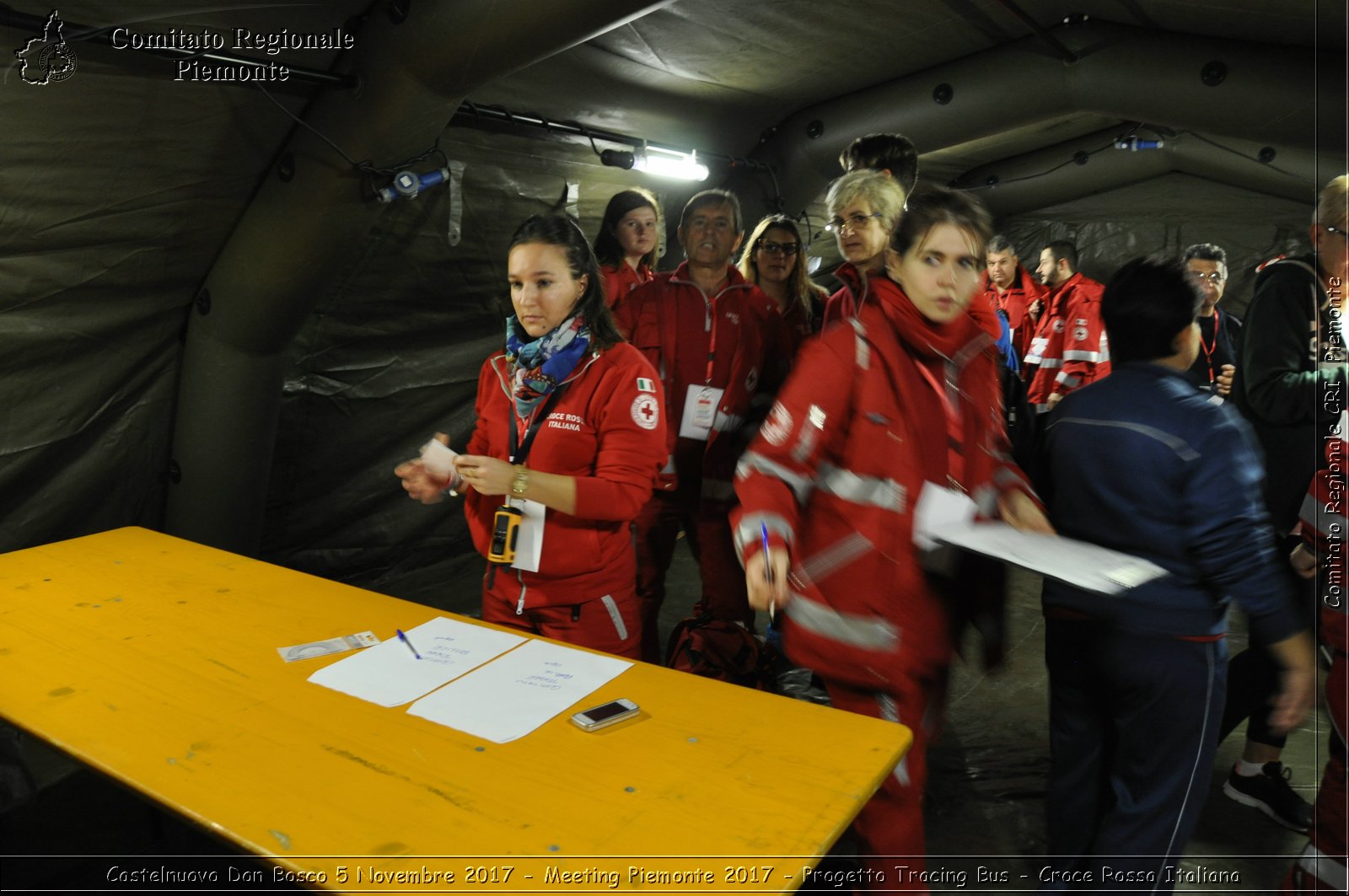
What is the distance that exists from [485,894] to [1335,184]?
1907 millimetres

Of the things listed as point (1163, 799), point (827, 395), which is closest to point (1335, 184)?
point (827, 395)

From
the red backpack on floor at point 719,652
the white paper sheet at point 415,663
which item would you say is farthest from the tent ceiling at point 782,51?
the white paper sheet at point 415,663

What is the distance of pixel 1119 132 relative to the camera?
263 inches

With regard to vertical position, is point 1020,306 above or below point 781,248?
above

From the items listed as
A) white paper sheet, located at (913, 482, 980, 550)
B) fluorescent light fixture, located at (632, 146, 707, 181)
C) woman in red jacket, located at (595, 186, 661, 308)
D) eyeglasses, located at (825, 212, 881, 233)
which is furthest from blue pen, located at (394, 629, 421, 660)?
fluorescent light fixture, located at (632, 146, 707, 181)

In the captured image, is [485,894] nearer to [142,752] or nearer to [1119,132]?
[142,752]

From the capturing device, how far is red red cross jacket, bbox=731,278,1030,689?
58.1 inches

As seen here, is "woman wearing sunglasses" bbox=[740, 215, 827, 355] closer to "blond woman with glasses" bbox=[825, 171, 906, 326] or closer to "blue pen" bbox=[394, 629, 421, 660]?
"blond woman with glasses" bbox=[825, 171, 906, 326]

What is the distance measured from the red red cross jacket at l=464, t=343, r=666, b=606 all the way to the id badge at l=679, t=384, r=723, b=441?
883 mm

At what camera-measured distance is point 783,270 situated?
315cm

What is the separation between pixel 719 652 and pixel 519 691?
111 centimetres

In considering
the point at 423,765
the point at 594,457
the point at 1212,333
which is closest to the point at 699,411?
the point at 594,457

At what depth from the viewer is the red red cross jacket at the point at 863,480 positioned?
58.1 inches

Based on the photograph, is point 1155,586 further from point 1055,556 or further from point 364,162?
point 364,162
